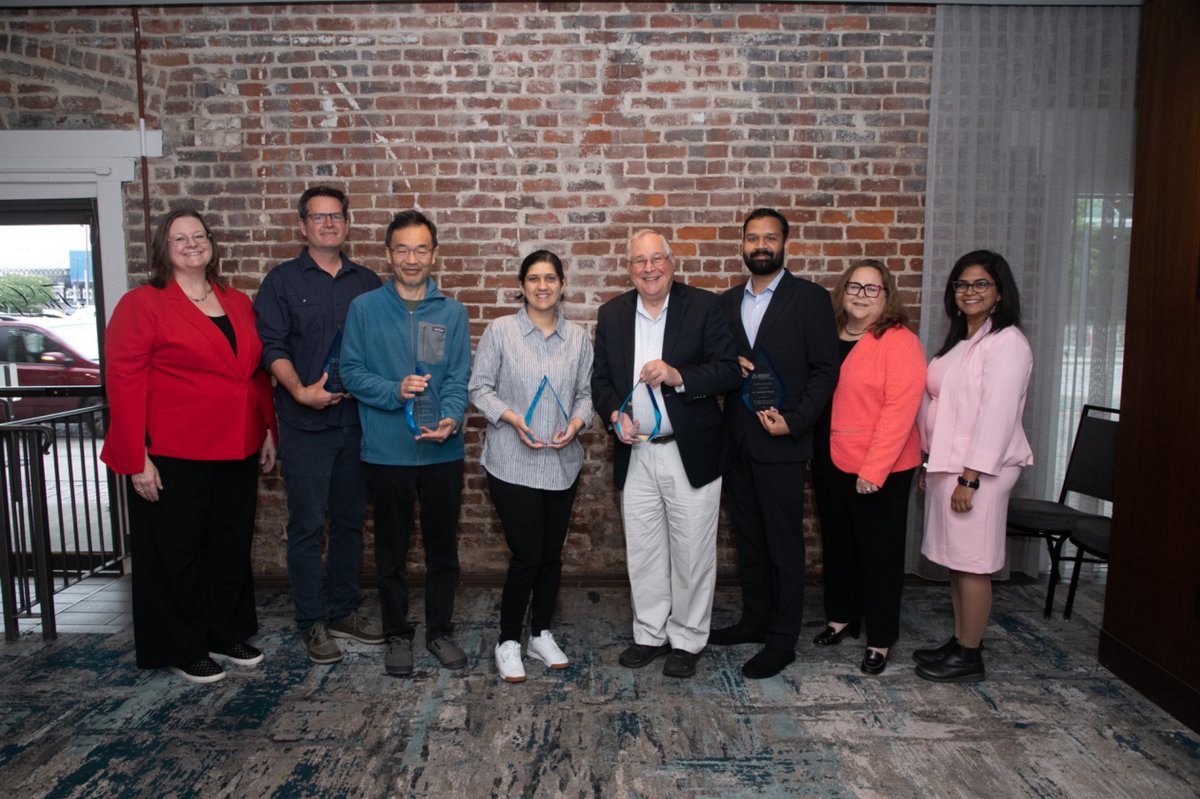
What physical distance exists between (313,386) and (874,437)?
236 cm

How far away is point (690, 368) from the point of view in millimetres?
3150

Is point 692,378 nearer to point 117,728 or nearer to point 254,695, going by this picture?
point 254,695

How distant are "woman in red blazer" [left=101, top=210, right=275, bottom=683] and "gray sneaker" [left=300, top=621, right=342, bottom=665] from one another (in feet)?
0.71

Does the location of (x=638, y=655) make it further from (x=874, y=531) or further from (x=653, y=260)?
(x=653, y=260)

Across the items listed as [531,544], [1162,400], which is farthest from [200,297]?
[1162,400]

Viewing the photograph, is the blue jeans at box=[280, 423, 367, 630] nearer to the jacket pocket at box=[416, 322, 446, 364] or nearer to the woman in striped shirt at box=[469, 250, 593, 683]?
the jacket pocket at box=[416, 322, 446, 364]

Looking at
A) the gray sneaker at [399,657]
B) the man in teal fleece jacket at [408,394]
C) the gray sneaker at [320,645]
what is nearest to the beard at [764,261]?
the man in teal fleece jacket at [408,394]

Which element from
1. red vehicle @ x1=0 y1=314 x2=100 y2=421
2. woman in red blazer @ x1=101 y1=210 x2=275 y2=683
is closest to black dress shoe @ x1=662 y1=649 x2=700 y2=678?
woman in red blazer @ x1=101 y1=210 x2=275 y2=683

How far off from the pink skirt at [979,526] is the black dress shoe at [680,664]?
112cm

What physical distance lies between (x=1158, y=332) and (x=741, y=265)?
1.91m

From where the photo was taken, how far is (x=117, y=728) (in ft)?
9.51

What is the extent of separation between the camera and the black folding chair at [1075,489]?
3.87 m

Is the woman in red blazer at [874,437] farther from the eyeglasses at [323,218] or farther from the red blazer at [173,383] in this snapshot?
the red blazer at [173,383]

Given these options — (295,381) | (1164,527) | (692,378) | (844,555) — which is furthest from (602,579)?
(1164,527)
